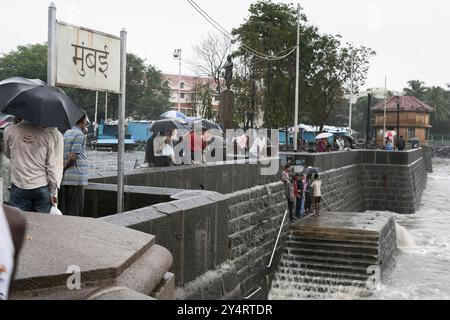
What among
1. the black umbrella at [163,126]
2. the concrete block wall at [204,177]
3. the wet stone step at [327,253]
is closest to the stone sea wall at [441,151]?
the wet stone step at [327,253]

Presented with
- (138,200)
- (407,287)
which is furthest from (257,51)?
(138,200)

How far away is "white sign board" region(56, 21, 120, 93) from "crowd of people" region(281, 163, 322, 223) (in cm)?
944

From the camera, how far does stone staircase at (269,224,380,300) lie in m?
12.7

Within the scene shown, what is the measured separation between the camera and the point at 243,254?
35.9 ft

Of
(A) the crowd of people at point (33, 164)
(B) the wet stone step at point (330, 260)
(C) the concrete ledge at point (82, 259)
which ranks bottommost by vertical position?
(B) the wet stone step at point (330, 260)

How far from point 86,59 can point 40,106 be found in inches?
24.1

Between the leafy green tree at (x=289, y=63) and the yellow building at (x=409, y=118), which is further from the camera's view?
the yellow building at (x=409, y=118)

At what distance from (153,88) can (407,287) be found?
53.5 metres

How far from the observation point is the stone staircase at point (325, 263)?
1267 cm

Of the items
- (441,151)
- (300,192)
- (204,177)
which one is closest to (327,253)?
(300,192)

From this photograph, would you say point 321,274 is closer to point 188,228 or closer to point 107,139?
point 188,228

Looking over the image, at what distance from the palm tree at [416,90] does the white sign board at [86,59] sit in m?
102

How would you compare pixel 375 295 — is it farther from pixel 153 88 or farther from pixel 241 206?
pixel 153 88

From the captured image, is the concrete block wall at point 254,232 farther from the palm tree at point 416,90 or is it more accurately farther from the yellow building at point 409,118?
the palm tree at point 416,90
